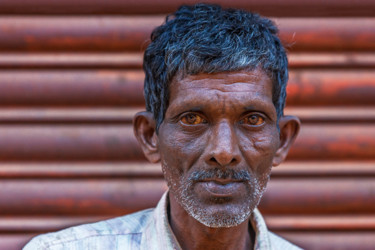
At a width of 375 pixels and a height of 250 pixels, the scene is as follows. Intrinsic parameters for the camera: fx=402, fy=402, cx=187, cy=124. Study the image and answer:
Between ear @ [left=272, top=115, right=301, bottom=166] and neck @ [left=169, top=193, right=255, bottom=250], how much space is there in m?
0.36

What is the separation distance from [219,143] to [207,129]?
0.10m

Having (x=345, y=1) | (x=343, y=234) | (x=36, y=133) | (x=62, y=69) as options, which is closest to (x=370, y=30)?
(x=345, y=1)

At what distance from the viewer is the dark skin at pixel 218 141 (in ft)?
5.23

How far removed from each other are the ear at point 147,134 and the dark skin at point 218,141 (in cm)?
9

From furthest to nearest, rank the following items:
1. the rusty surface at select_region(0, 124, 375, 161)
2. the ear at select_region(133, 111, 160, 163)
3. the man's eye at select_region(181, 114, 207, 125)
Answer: the rusty surface at select_region(0, 124, 375, 161) < the ear at select_region(133, 111, 160, 163) < the man's eye at select_region(181, 114, 207, 125)

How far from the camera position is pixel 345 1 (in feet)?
8.00

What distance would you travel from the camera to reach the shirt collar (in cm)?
178

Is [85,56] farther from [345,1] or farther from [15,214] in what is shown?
[345,1]

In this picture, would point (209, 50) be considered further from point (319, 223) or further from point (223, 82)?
point (319, 223)

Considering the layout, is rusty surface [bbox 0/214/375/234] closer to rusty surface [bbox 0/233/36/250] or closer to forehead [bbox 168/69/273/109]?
rusty surface [bbox 0/233/36/250]

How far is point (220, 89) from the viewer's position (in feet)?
5.29

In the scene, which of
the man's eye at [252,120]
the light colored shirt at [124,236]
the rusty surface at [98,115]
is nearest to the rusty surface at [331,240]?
the light colored shirt at [124,236]

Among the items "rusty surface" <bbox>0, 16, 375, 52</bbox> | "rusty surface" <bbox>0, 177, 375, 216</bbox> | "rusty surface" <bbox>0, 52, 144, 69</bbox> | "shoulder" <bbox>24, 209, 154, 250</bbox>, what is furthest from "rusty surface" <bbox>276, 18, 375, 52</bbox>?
"shoulder" <bbox>24, 209, 154, 250</bbox>

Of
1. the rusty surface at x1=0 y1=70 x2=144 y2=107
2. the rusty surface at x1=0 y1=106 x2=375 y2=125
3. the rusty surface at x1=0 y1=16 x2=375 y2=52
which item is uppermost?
the rusty surface at x1=0 y1=16 x2=375 y2=52
